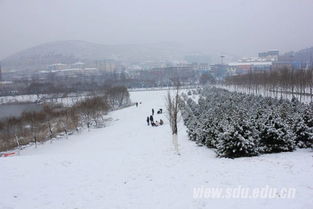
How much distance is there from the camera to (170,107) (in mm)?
15211

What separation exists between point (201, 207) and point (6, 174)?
758 cm

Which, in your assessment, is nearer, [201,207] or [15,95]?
[201,207]

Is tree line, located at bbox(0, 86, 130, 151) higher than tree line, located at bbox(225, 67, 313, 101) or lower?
lower

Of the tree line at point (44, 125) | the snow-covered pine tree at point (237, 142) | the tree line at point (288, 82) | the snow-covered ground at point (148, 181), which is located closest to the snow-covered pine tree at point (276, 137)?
the snow-covered ground at point (148, 181)

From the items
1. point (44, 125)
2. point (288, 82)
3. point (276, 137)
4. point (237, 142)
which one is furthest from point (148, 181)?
point (288, 82)

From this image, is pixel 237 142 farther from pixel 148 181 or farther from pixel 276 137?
pixel 148 181

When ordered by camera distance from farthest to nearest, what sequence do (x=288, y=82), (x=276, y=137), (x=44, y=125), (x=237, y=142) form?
(x=288, y=82)
(x=44, y=125)
(x=276, y=137)
(x=237, y=142)

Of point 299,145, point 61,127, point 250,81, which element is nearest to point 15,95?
point 61,127

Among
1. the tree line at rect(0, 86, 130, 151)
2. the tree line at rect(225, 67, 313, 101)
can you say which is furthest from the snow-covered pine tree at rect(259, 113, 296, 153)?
the tree line at rect(225, 67, 313, 101)

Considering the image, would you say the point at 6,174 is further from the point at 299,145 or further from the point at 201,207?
the point at 299,145

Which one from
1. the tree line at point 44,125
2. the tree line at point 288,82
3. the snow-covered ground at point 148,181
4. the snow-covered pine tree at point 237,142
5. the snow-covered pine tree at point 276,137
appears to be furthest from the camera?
the tree line at point 288,82

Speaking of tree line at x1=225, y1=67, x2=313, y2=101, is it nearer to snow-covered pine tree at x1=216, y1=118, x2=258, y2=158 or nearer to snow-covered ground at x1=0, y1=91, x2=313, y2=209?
snow-covered pine tree at x1=216, y1=118, x2=258, y2=158

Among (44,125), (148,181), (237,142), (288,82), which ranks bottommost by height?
(44,125)

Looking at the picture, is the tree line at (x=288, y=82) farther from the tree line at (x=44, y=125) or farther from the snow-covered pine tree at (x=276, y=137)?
the tree line at (x=44, y=125)
